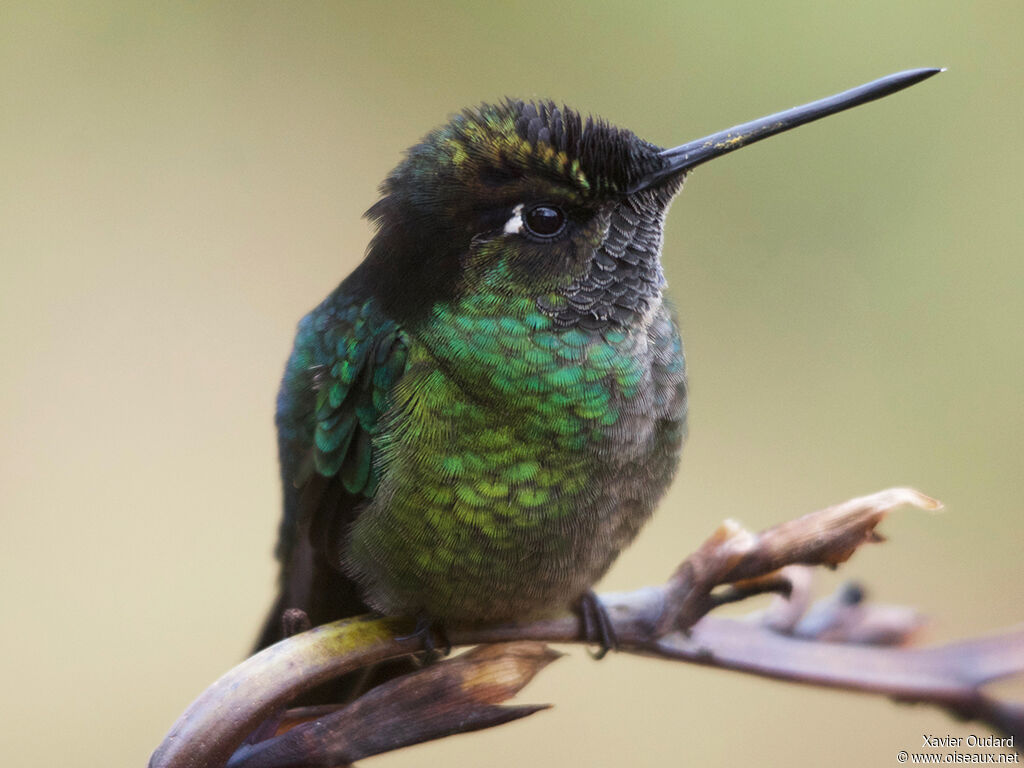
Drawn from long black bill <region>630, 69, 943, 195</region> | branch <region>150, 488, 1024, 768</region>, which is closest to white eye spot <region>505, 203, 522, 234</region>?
long black bill <region>630, 69, 943, 195</region>

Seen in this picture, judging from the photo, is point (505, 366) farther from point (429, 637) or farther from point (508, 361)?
point (429, 637)

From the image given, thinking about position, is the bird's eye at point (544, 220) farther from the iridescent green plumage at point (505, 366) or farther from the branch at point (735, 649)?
the branch at point (735, 649)

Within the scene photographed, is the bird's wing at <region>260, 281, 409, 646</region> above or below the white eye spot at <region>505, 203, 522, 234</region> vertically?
below

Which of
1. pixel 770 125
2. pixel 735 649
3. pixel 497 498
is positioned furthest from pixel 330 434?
pixel 770 125

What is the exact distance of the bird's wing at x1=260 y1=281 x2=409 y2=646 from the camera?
1.52m

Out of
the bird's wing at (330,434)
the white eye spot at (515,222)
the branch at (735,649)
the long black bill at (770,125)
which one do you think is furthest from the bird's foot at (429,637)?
the long black bill at (770,125)

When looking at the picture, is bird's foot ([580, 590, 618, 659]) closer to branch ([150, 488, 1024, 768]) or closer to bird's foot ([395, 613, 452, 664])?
branch ([150, 488, 1024, 768])

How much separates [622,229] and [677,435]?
0.32 metres

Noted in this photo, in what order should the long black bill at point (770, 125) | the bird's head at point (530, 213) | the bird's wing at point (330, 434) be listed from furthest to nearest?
1. the bird's wing at point (330, 434)
2. the bird's head at point (530, 213)
3. the long black bill at point (770, 125)

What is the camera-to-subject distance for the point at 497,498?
1.42m

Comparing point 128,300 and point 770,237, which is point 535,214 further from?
point 128,300

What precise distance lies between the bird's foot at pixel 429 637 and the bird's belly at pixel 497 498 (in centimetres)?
2

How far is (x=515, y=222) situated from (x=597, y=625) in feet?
1.96

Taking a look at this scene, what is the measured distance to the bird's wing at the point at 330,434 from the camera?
1.52 metres
